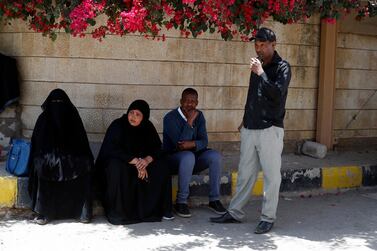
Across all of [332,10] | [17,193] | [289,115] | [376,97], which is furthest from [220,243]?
[376,97]

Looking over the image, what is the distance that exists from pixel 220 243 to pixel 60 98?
83.2 inches

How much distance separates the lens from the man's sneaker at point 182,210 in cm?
572

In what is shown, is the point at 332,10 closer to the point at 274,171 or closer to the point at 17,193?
the point at 274,171

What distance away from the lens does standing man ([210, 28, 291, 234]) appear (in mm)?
4980

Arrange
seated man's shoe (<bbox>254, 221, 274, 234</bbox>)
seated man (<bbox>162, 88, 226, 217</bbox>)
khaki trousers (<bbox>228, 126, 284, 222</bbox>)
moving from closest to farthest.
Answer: khaki trousers (<bbox>228, 126, 284, 222</bbox>), seated man's shoe (<bbox>254, 221, 274, 234</bbox>), seated man (<bbox>162, 88, 226, 217</bbox>)

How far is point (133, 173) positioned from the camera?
18.3ft

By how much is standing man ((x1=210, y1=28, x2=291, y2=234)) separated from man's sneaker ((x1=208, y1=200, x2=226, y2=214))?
64cm

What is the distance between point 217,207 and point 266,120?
4.09ft

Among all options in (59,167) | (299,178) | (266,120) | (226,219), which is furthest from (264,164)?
(59,167)

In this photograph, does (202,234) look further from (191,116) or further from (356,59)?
(356,59)

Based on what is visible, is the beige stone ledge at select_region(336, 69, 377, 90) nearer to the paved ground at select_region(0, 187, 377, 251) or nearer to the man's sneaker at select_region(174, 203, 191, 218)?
the paved ground at select_region(0, 187, 377, 251)

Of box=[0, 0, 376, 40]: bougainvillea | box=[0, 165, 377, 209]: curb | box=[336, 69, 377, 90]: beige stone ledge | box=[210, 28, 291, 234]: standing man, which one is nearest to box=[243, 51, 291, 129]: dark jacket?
box=[210, 28, 291, 234]: standing man

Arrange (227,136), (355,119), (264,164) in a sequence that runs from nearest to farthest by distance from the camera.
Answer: (264,164), (227,136), (355,119)

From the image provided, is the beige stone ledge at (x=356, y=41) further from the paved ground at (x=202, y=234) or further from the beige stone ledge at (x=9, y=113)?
the beige stone ledge at (x=9, y=113)
